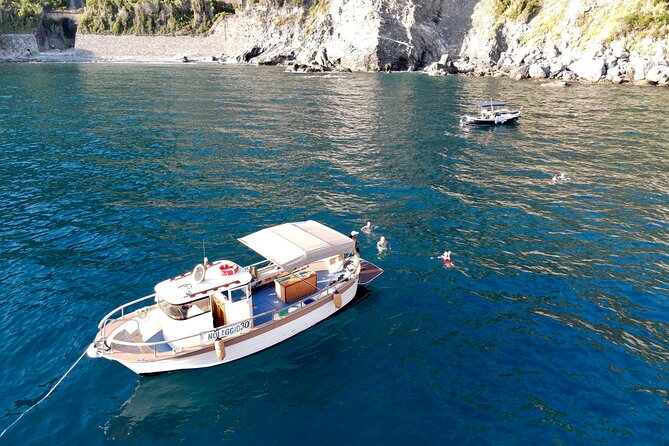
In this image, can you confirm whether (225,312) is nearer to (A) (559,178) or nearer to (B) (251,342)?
(B) (251,342)

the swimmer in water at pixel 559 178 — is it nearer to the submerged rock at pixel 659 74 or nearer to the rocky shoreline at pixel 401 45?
the rocky shoreline at pixel 401 45

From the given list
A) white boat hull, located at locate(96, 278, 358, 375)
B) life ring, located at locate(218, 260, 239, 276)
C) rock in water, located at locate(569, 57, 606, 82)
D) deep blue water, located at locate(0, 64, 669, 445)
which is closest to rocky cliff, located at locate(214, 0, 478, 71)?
rock in water, located at locate(569, 57, 606, 82)

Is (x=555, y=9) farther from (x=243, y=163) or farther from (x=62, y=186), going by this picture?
(x=62, y=186)

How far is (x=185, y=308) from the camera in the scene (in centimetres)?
1850

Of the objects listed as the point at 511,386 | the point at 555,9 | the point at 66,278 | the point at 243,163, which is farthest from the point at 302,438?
the point at 555,9

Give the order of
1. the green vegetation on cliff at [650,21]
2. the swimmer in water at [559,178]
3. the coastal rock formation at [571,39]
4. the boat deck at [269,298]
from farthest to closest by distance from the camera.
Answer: the coastal rock formation at [571,39]
the green vegetation on cliff at [650,21]
the swimmer in water at [559,178]
the boat deck at [269,298]

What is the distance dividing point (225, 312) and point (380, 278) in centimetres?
1041

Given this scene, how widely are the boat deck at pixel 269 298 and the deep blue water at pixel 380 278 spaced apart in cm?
170

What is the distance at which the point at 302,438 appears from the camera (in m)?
16.0

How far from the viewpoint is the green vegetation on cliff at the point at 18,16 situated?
618 feet

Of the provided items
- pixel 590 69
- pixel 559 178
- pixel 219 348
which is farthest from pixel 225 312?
pixel 590 69

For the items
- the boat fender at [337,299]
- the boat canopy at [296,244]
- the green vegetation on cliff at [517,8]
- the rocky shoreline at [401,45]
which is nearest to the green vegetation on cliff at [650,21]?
the rocky shoreline at [401,45]

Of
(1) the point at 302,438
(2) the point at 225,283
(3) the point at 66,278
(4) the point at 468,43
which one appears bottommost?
(1) the point at 302,438

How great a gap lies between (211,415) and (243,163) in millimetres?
32962
